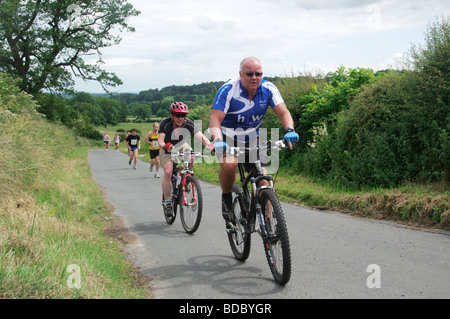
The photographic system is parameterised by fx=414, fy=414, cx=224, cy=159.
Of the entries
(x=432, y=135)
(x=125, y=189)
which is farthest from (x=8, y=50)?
(x=432, y=135)

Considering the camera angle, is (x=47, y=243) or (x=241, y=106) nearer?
(x=47, y=243)

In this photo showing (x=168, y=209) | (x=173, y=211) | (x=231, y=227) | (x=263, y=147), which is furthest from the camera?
(x=173, y=211)

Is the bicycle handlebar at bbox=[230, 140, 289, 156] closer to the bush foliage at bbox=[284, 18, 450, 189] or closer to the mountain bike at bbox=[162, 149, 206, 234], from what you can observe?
the mountain bike at bbox=[162, 149, 206, 234]

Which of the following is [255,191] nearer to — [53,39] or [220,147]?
[220,147]

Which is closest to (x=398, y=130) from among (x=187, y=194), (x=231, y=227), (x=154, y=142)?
(x=187, y=194)

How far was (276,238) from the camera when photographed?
4.35m

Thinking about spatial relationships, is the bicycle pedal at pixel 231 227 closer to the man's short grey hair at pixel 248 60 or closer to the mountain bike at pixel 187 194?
the mountain bike at pixel 187 194

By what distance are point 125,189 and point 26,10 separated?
79.2ft

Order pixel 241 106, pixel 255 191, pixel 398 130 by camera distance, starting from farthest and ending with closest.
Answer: pixel 398 130
pixel 241 106
pixel 255 191

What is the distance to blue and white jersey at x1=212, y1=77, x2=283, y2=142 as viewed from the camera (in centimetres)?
504

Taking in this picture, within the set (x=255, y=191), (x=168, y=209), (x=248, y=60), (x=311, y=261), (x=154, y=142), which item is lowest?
(x=311, y=261)

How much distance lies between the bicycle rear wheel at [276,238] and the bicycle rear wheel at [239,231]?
22.1 inches

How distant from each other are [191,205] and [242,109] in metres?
2.73
